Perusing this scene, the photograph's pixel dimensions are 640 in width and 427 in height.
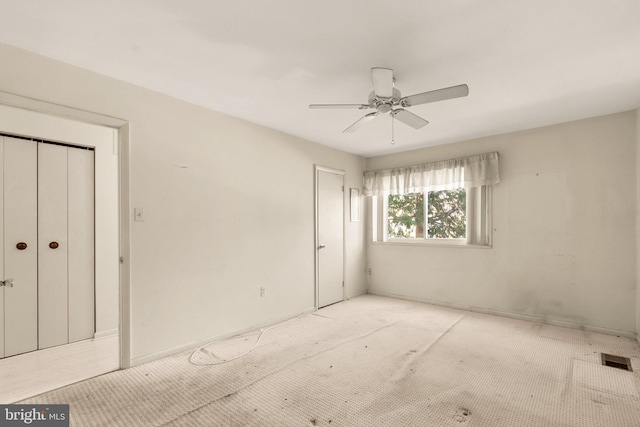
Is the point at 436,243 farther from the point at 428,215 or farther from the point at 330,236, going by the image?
the point at 330,236

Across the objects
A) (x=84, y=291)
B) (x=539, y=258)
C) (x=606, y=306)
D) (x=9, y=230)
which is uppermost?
(x=9, y=230)

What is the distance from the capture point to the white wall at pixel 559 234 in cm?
320

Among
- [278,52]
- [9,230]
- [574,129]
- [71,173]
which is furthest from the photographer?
[574,129]

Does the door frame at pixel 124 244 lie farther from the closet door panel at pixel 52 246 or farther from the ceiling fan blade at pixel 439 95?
the ceiling fan blade at pixel 439 95

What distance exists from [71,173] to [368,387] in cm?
349

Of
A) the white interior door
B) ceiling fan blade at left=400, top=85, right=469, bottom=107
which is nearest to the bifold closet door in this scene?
the white interior door

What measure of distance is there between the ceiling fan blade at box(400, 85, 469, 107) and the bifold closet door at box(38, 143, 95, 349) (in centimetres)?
332

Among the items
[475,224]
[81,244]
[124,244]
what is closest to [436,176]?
[475,224]

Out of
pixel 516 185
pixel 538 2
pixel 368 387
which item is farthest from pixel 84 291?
pixel 516 185

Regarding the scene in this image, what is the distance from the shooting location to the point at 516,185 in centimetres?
383

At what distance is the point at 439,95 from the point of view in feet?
6.83

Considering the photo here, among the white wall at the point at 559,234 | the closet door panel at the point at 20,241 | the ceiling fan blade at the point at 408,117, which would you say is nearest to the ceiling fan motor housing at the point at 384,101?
the ceiling fan blade at the point at 408,117

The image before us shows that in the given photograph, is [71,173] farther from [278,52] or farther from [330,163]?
[330,163]

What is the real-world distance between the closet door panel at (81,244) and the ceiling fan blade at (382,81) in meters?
3.12
